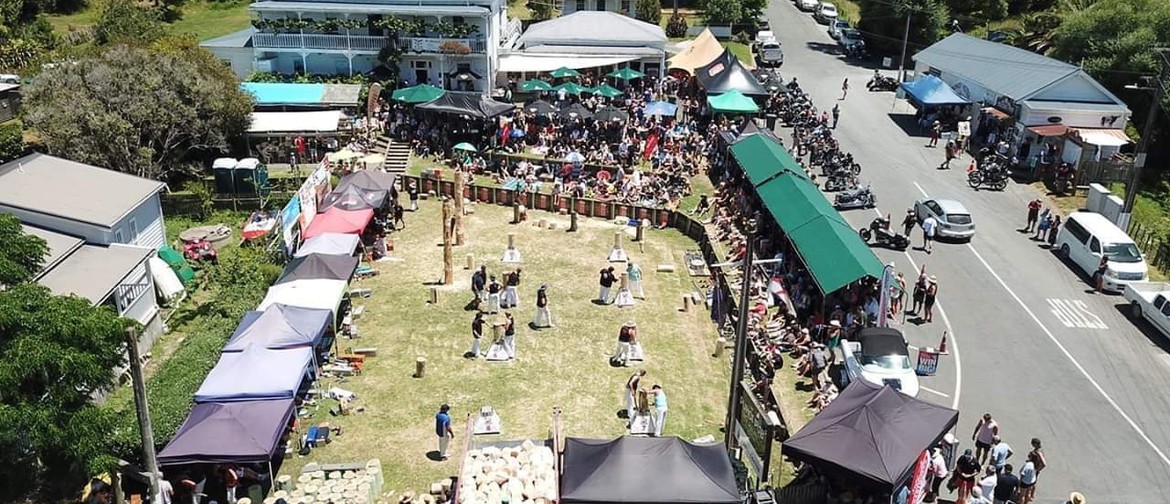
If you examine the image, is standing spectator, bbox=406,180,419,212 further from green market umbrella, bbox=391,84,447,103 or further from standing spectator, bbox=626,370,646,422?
standing spectator, bbox=626,370,646,422

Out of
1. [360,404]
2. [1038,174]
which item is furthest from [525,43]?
[360,404]

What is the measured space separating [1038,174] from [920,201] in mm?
7061

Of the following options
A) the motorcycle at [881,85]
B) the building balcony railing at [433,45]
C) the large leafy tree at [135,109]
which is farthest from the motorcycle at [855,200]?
the large leafy tree at [135,109]

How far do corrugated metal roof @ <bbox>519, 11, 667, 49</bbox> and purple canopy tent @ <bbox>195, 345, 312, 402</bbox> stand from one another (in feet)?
105

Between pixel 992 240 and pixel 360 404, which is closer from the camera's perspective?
pixel 360 404

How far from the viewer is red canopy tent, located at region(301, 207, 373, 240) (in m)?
25.9

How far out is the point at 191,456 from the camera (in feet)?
50.0

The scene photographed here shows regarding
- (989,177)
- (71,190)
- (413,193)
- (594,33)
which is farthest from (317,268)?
(594,33)

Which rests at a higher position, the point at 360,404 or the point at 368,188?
the point at 368,188

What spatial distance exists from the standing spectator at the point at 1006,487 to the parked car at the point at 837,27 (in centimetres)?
4864

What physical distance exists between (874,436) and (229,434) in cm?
1127

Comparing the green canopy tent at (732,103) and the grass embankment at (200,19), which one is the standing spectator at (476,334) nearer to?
the green canopy tent at (732,103)

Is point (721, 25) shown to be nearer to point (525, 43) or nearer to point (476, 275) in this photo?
point (525, 43)

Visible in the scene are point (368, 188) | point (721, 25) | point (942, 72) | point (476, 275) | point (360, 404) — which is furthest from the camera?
point (721, 25)
